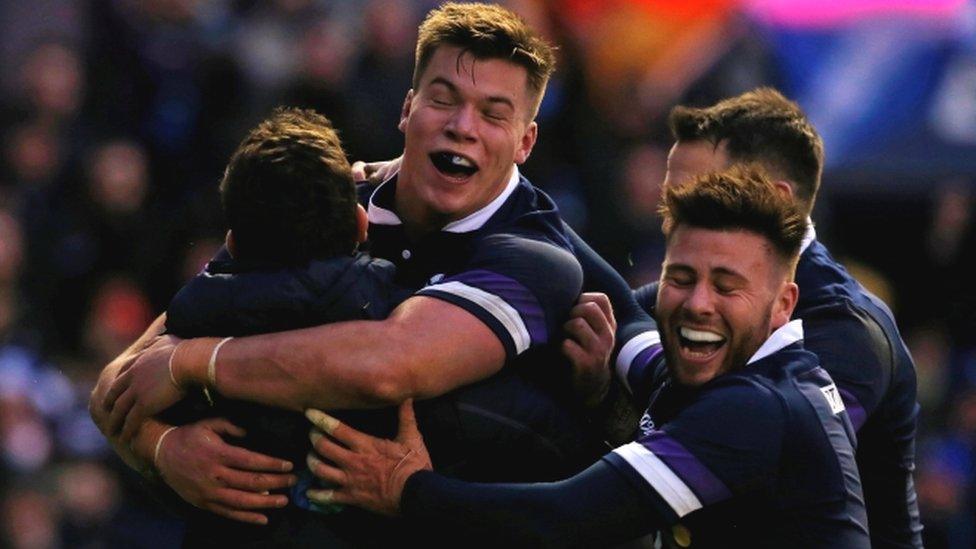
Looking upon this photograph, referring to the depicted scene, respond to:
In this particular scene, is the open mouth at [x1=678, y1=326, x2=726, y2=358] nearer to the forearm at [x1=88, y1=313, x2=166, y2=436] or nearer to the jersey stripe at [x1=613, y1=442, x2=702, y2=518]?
the jersey stripe at [x1=613, y1=442, x2=702, y2=518]

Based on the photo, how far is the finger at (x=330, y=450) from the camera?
4.59 meters

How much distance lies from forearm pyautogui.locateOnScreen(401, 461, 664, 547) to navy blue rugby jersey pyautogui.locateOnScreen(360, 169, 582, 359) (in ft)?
1.13

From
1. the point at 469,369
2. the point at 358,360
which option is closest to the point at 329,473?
the point at 358,360

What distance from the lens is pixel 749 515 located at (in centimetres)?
466

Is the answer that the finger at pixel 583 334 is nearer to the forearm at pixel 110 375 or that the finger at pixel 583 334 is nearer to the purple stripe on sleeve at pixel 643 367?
the purple stripe on sleeve at pixel 643 367

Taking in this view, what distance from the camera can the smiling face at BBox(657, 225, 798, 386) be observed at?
4832mm

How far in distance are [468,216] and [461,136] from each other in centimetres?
20

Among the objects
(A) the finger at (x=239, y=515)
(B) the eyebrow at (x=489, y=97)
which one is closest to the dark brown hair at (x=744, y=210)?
(B) the eyebrow at (x=489, y=97)

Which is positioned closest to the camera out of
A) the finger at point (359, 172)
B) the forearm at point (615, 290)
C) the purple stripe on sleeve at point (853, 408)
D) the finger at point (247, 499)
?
the finger at point (247, 499)

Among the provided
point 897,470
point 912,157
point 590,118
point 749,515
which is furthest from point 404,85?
point 749,515

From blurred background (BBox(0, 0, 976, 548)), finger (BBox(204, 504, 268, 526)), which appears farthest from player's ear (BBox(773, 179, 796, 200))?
blurred background (BBox(0, 0, 976, 548))

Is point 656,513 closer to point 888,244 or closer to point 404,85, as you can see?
point 404,85

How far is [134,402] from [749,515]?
1485 millimetres

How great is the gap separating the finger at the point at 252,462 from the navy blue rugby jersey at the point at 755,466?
0.75m
